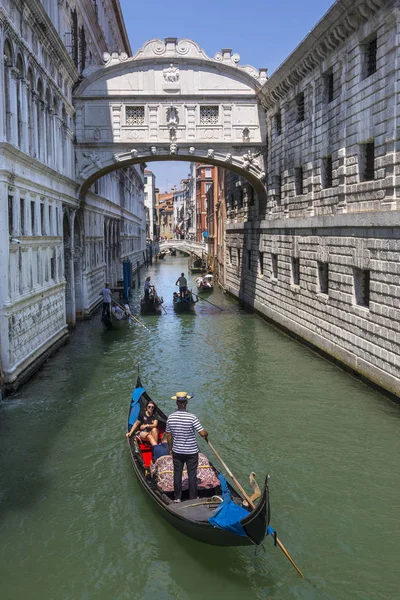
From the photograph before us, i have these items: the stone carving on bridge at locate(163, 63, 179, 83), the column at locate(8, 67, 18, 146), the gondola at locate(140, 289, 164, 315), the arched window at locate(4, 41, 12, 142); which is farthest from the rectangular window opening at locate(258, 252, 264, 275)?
the arched window at locate(4, 41, 12, 142)

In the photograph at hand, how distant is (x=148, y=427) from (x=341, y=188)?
25.9 ft

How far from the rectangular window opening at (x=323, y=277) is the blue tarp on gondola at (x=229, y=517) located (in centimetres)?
1013

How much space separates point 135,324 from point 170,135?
6.60m

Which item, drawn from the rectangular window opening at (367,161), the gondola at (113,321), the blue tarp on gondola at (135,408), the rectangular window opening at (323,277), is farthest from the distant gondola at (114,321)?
the rectangular window opening at (367,161)

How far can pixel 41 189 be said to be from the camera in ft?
46.3

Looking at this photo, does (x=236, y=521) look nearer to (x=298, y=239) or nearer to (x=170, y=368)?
(x=170, y=368)

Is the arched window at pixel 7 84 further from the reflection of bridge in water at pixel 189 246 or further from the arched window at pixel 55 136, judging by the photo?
the reflection of bridge in water at pixel 189 246

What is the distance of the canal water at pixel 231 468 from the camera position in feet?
19.1

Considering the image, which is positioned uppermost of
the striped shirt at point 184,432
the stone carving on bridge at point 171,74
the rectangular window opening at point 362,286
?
the stone carving on bridge at point 171,74

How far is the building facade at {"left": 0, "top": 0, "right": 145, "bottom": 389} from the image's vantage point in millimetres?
11312

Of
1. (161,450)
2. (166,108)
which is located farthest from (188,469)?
(166,108)

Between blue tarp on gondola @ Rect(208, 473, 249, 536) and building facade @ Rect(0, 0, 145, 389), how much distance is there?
22.1 feet

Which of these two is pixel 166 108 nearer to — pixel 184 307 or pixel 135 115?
pixel 135 115

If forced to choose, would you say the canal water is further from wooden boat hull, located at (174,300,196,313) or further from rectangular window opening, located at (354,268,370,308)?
wooden boat hull, located at (174,300,196,313)
